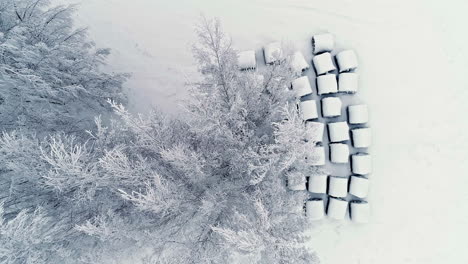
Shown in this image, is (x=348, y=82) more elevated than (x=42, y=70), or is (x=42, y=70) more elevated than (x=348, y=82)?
(x=42, y=70)

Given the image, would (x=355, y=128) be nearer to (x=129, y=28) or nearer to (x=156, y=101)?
(x=156, y=101)

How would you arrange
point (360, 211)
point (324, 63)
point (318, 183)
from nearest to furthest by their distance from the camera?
point (318, 183) < point (360, 211) < point (324, 63)

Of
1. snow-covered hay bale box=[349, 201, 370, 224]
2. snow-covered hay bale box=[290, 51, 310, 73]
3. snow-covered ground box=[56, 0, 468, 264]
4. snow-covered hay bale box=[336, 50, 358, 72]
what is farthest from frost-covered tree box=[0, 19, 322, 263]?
snow-covered ground box=[56, 0, 468, 264]

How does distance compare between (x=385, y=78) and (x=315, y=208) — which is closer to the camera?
(x=315, y=208)

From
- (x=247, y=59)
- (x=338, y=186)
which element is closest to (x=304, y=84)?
(x=247, y=59)

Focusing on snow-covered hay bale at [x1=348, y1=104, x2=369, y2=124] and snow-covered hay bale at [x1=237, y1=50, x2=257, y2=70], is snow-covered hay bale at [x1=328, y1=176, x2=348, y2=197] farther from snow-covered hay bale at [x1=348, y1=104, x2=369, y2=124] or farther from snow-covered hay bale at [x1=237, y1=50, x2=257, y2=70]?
snow-covered hay bale at [x1=237, y1=50, x2=257, y2=70]

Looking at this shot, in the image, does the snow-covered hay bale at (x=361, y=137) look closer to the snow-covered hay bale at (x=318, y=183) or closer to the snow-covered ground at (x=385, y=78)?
the snow-covered ground at (x=385, y=78)

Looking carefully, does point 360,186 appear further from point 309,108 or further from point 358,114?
point 309,108
